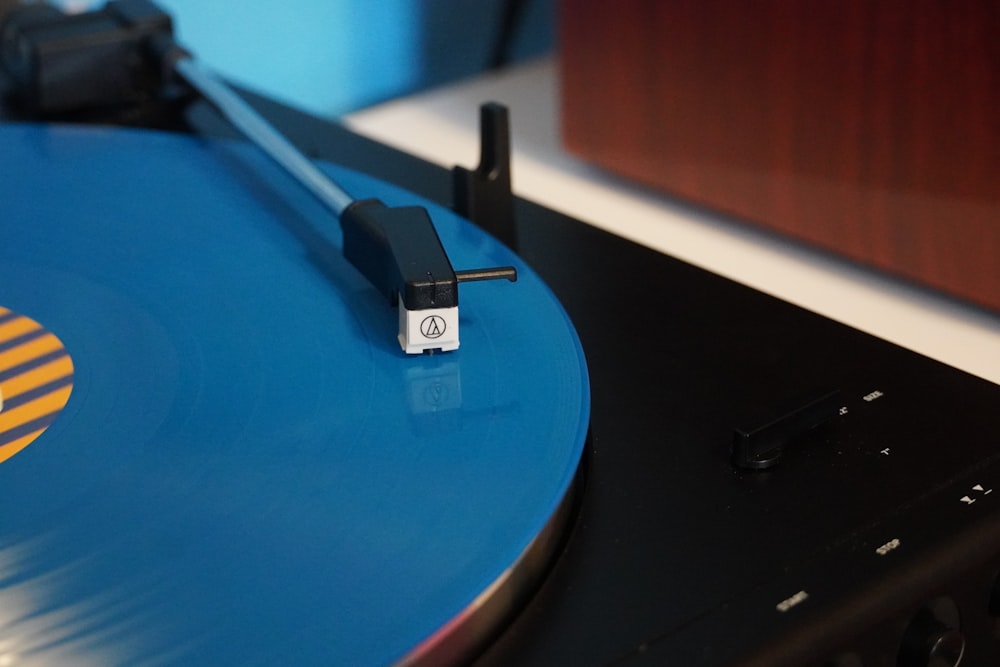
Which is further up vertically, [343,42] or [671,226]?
[343,42]

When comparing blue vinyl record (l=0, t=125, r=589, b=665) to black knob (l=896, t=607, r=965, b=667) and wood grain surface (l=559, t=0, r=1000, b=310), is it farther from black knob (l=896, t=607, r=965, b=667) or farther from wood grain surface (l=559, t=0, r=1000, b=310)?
wood grain surface (l=559, t=0, r=1000, b=310)

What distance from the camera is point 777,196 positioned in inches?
38.8

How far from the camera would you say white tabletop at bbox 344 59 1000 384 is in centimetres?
87

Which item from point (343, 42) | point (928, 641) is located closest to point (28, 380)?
point (928, 641)

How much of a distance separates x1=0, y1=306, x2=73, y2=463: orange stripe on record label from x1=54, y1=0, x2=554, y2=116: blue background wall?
0.67 m

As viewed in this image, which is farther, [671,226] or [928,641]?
[671,226]

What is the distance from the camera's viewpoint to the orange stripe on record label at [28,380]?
48cm

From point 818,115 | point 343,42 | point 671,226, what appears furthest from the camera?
point 343,42

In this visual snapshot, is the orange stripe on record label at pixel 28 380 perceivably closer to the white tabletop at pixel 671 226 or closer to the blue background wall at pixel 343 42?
the white tabletop at pixel 671 226

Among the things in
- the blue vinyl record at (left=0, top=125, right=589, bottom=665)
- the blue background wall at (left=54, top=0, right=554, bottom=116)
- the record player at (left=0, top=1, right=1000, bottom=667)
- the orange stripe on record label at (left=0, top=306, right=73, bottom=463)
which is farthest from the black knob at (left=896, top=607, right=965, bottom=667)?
the blue background wall at (left=54, top=0, right=554, bottom=116)

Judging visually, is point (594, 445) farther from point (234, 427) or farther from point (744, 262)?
point (744, 262)

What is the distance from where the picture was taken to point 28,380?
521 millimetres

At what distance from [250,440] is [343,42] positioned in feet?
3.08

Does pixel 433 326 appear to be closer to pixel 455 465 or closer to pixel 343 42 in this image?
pixel 455 465
